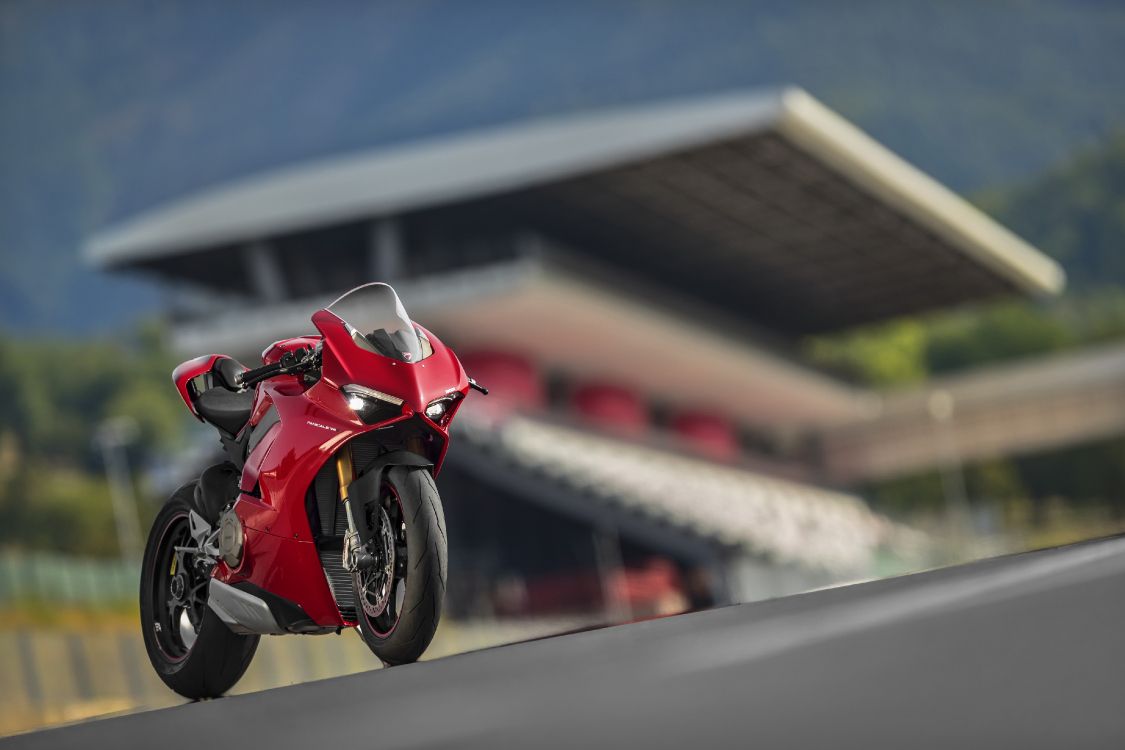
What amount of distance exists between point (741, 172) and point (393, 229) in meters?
9.23

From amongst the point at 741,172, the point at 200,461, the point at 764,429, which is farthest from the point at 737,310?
the point at 200,461

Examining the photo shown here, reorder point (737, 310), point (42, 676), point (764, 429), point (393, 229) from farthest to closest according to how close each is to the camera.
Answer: point (764, 429)
point (737, 310)
point (393, 229)
point (42, 676)

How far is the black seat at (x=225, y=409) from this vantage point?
655 centimetres

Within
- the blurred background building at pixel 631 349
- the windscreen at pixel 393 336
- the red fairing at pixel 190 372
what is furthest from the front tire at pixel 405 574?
the blurred background building at pixel 631 349

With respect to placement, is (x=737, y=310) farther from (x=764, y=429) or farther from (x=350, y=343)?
(x=350, y=343)

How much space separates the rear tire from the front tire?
23.8 inches

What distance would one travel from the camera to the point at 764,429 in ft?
227

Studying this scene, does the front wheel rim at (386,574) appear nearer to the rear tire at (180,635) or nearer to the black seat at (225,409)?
the rear tire at (180,635)

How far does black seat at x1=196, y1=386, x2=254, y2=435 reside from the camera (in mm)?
6547

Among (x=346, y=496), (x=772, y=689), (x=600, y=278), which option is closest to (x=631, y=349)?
(x=600, y=278)

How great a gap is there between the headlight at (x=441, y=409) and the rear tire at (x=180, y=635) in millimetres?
1103

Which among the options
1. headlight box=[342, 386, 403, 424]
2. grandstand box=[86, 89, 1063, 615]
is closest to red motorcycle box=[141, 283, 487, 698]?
headlight box=[342, 386, 403, 424]

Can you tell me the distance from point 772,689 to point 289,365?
10.9 feet

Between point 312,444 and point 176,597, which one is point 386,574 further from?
point 176,597
